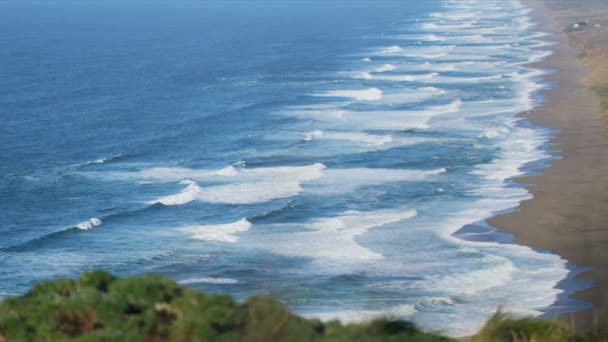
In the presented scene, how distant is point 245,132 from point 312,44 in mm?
60856

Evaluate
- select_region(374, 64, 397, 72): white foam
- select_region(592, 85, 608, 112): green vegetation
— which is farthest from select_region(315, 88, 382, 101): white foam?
select_region(592, 85, 608, 112): green vegetation

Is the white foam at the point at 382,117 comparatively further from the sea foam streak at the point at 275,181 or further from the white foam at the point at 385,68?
the white foam at the point at 385,68

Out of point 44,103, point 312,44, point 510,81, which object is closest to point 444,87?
point 510,81

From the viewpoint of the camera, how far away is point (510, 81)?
8219cm

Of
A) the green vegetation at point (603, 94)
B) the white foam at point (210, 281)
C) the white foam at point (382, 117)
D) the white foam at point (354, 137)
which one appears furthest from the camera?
the green vegetation at point (603, 94)

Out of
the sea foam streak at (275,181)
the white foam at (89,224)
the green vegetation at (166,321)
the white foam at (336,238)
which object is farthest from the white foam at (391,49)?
the green vegetation at (166,321)

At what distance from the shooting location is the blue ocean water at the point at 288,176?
32375 millimetres

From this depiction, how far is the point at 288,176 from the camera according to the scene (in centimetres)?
4819

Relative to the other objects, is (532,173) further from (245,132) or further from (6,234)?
(6,234)

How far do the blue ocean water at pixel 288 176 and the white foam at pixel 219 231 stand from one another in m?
0.12

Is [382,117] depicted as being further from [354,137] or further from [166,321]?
[166,321]

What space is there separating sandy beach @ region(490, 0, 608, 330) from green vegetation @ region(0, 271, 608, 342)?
16.7ft

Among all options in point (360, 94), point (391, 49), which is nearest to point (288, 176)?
point (360, 94)

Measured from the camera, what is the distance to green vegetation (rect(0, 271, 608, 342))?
1422 centimetres
